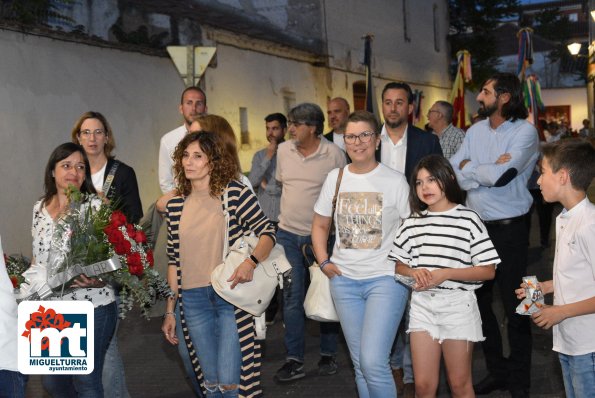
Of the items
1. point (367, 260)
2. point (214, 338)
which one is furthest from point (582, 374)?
point (214, 338)

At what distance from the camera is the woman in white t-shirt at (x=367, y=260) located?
4.82 meters

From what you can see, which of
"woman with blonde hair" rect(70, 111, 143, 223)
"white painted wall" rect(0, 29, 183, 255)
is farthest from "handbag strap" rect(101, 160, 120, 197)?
"white painted wall" rect(0, 29, 183, 255)

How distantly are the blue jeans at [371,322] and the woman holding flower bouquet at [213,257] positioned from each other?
0.58 meters

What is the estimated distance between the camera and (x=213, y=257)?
189 inches

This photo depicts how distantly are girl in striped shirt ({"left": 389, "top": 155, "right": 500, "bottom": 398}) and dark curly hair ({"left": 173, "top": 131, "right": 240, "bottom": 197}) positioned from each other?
1.14 m

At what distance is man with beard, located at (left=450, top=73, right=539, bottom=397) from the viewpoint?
18.7 ft

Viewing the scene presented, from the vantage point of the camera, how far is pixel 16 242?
33.5 ft

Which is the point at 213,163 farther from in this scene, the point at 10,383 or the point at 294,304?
the point at 294,304

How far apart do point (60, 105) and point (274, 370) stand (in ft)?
19.1

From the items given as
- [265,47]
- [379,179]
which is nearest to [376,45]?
[265,47]

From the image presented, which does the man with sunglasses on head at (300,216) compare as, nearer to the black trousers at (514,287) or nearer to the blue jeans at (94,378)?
the black trousers at (514,287)

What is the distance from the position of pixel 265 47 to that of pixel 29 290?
14729 millimetres

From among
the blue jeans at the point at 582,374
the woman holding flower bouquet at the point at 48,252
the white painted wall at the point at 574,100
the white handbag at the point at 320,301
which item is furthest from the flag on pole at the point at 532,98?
the white painted wall at the point at 574,100

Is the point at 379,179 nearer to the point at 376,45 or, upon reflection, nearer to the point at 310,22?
the point at 310,22
